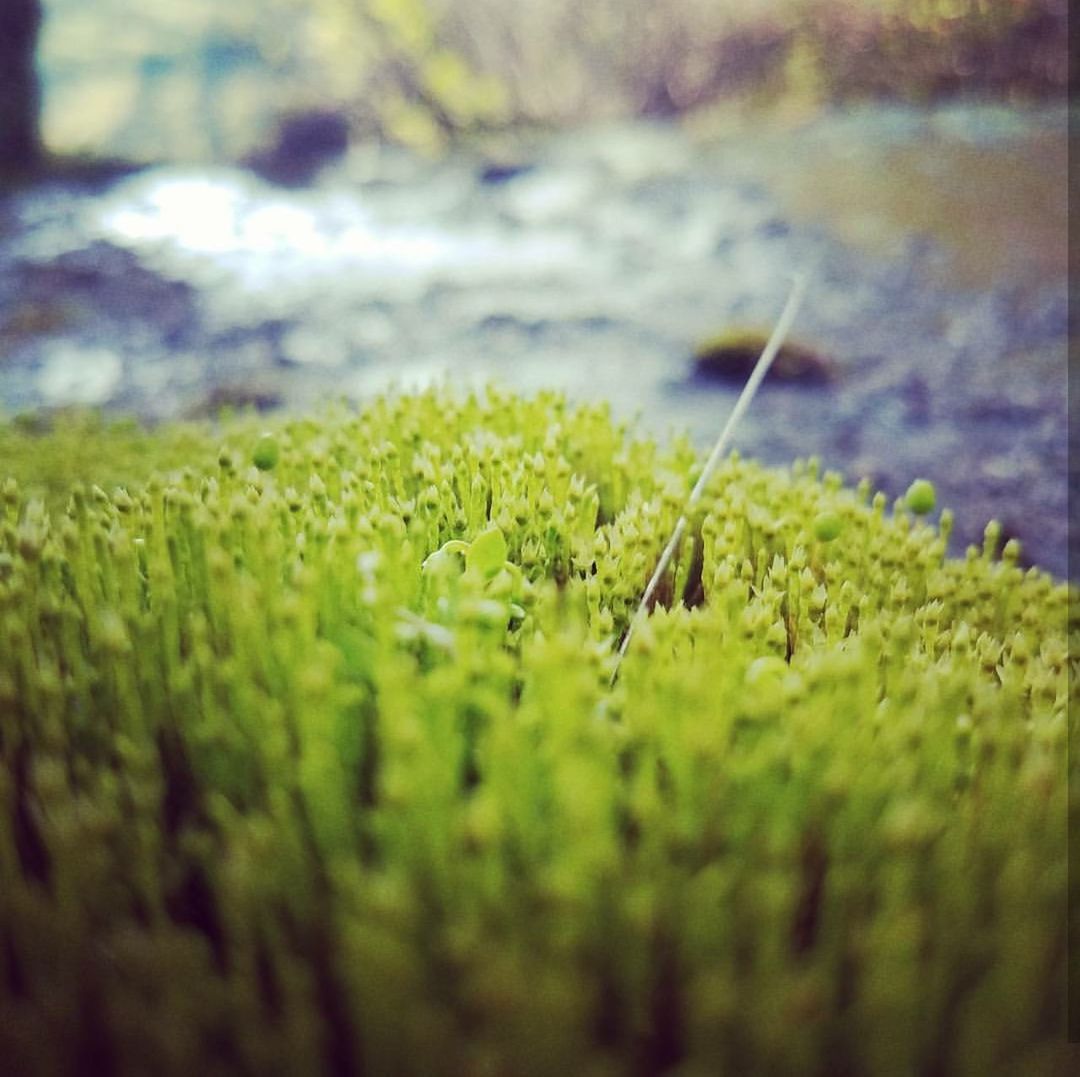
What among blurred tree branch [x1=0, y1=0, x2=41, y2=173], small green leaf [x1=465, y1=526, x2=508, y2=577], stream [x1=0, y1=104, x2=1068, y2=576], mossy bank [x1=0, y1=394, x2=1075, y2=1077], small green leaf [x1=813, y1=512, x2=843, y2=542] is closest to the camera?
mossy bank [x1=0, y1=394, x2=1075, y2=1077]

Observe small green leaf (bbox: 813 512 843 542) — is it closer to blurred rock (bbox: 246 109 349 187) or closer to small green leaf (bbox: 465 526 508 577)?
small green leaf (bbox: 465 526 508 577)

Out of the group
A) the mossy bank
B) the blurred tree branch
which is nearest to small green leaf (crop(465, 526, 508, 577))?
the mossy bank

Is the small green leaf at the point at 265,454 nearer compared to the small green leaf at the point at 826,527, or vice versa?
the small green leaf at the point at 826,527

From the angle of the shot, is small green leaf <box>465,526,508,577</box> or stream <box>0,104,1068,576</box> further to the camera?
stream <box>0,104,1068,576</box>

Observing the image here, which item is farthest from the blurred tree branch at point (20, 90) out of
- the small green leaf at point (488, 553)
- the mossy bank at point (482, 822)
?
the small green leaf at point (488, 553)

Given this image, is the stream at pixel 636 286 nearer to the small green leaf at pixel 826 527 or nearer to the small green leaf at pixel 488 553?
the small green leaf at pixel 826 527

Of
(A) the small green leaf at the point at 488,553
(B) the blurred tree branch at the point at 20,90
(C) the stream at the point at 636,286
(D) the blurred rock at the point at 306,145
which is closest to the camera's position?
(A) the small green leaf at the point at 488,553

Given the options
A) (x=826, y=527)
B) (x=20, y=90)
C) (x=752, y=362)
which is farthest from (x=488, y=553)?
(x=20, y=90)

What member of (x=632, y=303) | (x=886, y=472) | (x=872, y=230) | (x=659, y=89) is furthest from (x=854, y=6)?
(x=886, y=472)
